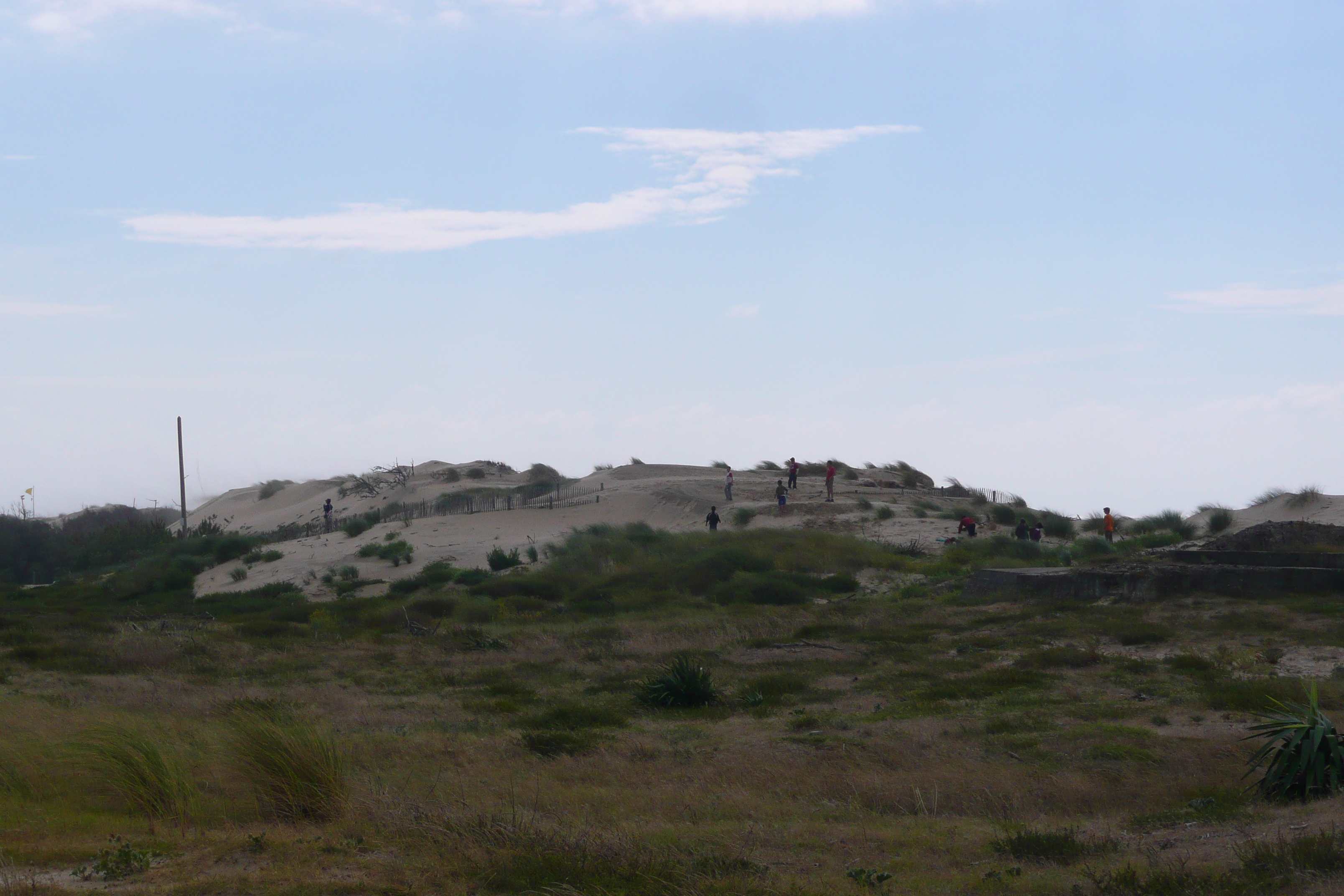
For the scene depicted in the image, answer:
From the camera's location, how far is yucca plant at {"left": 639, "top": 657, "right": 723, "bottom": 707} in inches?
566

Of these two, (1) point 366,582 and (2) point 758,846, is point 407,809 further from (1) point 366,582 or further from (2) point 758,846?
(1) point 366,582

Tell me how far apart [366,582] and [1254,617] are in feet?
84.7

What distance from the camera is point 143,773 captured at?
8359 millimetres

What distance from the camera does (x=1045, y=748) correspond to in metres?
10.3

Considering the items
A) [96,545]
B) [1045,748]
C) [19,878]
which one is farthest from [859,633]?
[96,545]

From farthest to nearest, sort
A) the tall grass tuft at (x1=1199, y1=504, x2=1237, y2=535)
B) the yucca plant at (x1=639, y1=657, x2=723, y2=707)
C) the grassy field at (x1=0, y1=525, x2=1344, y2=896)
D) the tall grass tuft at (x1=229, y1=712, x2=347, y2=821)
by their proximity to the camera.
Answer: the tall grass tuft at (x1=1199, y1=504, x2=1237, y2=535) → the yucca plant at (x1=639, y1=657, x2=723, y2=707) → the tall grass tuft at (x1=229, y1=712, x2=347, y2=821) → the grassy field at (x1=0, y1=525, x2=1344, y2=896)

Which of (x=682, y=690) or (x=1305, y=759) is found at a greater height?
(x=1305, y=759)

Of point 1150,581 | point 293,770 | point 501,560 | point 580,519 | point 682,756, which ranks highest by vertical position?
point 580,519

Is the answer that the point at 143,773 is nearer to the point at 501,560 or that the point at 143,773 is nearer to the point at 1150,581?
the point at 1150,581

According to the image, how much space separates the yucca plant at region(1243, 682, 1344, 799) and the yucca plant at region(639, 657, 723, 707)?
743 cm

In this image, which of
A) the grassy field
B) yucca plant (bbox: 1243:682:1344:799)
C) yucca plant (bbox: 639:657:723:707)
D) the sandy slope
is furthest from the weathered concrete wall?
yucca plant (bbox: 1243:682:1344:799)

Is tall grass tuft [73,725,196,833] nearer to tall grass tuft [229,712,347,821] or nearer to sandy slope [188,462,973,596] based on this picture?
tall grass tuft [229,712,347,821]

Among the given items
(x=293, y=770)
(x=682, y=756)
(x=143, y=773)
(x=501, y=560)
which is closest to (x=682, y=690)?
(x=682, y=756)

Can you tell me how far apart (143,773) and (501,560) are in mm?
27942
